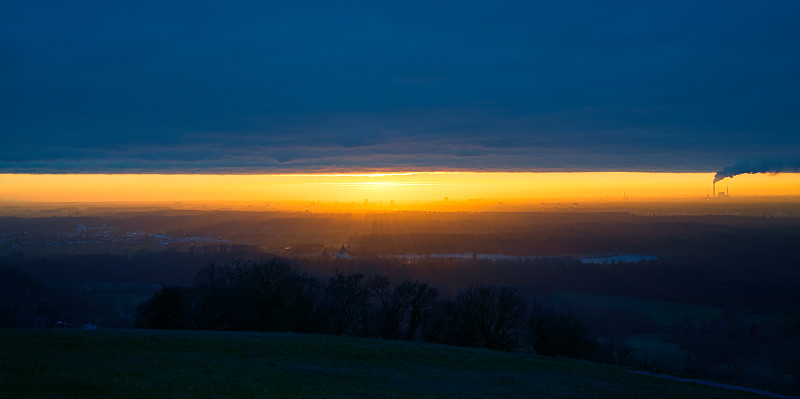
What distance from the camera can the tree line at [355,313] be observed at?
32.5m

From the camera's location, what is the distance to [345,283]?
37.0m

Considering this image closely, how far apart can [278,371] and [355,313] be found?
21.0m

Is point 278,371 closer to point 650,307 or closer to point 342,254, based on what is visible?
point 650,307

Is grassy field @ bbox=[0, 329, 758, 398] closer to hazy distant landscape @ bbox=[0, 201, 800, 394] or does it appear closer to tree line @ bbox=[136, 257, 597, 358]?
hazy distant landscape @ bbox=[0, 201, 800, 394]

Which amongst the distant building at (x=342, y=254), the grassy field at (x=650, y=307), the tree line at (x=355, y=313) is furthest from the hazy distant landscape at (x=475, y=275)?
the distant building at (x=342, y=254)

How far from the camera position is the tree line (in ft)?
107

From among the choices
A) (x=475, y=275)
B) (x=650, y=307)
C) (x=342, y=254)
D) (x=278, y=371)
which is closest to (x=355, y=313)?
(x=278, y=371)

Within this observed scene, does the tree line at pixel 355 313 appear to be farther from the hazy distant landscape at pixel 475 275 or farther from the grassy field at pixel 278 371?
the grassy field at pixel 278 371

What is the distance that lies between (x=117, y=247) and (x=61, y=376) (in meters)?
73.7

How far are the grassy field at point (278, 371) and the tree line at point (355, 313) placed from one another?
34.7 ft

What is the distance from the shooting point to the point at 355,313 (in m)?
36.3

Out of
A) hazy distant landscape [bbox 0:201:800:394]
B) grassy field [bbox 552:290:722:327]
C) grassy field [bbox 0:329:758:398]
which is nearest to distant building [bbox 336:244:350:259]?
hazy distant landscape [bbox 0:201:800:394]

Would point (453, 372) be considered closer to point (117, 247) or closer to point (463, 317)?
point (463, 317)

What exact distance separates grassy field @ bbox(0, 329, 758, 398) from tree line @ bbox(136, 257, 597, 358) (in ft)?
34.7
